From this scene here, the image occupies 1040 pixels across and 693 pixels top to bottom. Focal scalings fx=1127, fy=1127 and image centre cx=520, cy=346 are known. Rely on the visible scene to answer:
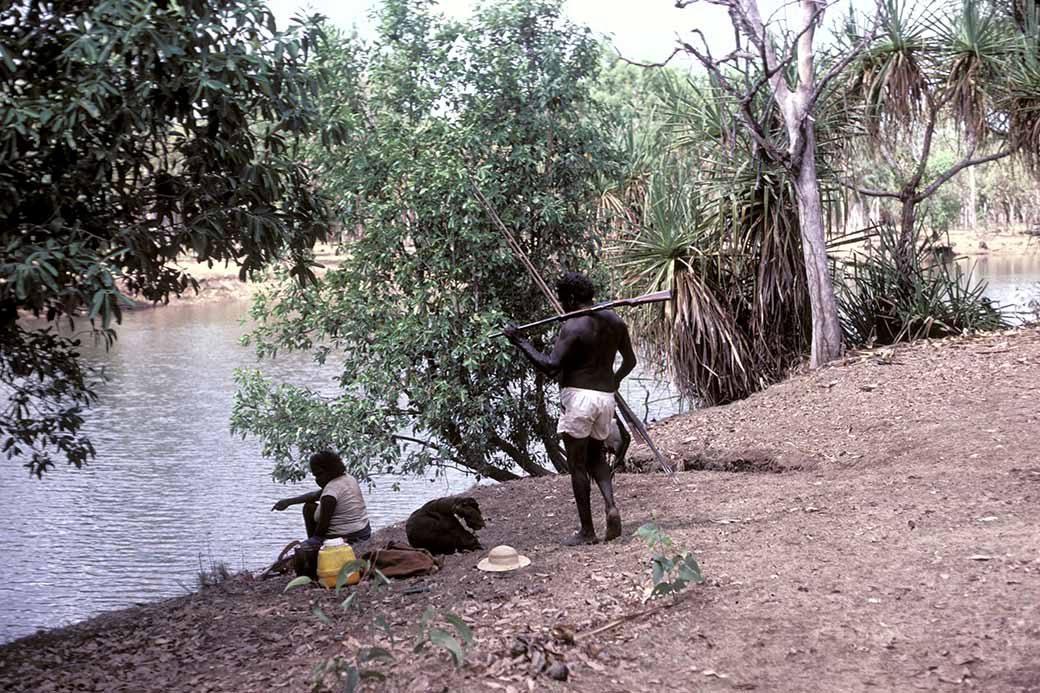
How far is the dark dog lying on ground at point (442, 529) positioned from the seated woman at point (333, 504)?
0.59 metres

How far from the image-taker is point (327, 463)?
7477mm

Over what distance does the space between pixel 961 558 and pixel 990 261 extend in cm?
4483

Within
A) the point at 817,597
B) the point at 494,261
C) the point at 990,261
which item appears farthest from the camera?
the point at 990,261

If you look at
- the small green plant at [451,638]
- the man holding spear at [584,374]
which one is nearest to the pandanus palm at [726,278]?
the man holding spear at [584,374]

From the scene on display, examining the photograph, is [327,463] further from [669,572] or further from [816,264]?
[816,264]

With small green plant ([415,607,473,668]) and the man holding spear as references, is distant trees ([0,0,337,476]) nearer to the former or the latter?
the man holding spear

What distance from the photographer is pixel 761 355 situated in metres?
11.9

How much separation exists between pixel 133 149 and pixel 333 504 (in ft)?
8.66

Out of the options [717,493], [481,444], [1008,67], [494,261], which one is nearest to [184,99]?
[717,493]

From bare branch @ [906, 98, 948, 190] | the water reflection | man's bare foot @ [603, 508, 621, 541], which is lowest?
the water reflection

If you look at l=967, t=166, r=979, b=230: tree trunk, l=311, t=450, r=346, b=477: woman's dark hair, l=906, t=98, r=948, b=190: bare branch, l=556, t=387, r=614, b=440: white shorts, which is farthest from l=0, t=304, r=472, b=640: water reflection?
l=967, t=166, r=979, b=230: tree trunk

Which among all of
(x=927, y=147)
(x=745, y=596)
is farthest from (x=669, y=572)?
(x=927, y=147)

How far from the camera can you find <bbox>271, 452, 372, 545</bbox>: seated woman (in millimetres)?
7395

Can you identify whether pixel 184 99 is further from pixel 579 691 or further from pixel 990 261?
pixel 990 261
